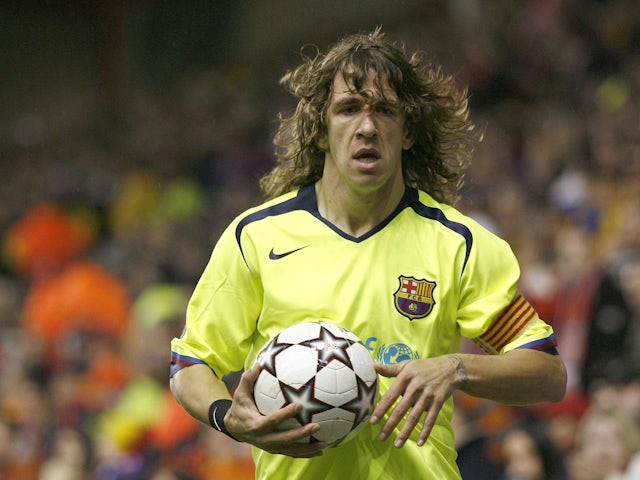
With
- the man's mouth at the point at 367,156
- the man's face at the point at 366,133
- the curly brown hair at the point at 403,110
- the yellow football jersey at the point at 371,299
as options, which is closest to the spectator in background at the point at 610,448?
the curly brown hair at the point at 403,110

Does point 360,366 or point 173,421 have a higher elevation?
point 360,366

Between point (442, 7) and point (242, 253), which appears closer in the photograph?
point (242, 253)

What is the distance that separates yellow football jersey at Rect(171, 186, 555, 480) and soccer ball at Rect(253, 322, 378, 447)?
0.83 ft

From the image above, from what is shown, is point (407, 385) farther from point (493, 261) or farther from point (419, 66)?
point (419, 66)

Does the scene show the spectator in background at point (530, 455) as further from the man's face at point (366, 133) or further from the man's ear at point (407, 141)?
the man's face at point (366, 133)

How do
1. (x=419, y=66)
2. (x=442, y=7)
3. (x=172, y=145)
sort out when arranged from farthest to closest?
(x=172, y=145)
(x=442, y=7)
(x=419, y=66)

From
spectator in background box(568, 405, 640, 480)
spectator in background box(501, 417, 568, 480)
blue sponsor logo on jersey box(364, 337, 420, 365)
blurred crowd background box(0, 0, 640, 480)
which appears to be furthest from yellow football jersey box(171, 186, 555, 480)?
spectator in background box(501, 417, 568, 480)

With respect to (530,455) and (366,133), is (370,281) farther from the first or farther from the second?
(530,455)

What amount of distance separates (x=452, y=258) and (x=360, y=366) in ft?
1.93

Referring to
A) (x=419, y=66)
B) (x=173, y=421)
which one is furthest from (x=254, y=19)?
(x=419, y=66)

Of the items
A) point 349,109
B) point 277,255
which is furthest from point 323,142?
point 277,255

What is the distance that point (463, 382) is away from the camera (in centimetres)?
365

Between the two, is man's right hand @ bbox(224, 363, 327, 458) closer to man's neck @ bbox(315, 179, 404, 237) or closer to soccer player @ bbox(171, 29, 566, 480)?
soccer player @ bbox(171, 29, 566, 480)

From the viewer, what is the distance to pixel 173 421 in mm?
8656
